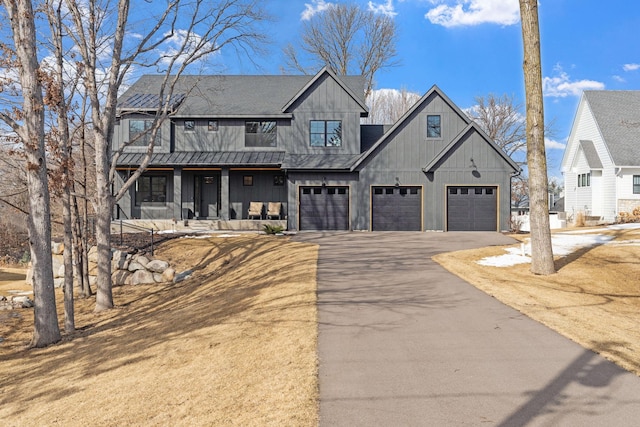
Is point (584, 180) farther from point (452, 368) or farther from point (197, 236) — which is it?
point (452, 368)

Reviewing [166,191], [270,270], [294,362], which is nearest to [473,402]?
[294,362]

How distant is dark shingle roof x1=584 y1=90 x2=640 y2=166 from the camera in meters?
28.7

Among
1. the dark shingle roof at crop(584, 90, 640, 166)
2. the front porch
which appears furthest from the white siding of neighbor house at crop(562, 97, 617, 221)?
the front porch

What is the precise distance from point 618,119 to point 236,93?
2640cm

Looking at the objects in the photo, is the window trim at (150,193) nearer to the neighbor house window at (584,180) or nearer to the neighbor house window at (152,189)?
the neighbor house window at (152,189)

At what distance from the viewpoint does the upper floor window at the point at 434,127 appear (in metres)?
22.5

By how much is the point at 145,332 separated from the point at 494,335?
6901 millimetres

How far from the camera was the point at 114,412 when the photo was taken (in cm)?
487

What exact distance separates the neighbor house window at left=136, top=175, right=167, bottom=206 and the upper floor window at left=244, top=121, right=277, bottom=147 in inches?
217

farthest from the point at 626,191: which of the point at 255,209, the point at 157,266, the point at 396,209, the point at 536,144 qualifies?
the point at 157,266

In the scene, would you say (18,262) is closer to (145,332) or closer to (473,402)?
(145,332)

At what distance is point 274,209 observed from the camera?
963 inches

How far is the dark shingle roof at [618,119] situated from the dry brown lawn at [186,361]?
2570cm

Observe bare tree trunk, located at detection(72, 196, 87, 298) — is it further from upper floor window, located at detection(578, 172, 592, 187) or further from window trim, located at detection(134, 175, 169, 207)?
upper floor window, located at detection(578, 172, 592, 187)
